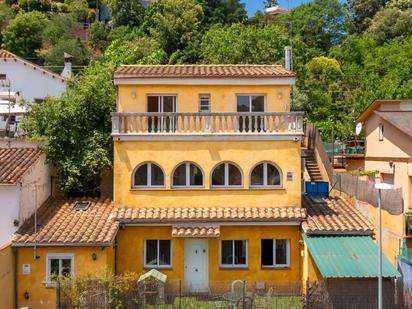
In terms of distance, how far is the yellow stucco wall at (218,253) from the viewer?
26.6m

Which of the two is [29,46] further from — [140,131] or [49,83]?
[140,131]

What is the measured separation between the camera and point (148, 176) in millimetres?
27375

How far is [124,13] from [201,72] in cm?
7779

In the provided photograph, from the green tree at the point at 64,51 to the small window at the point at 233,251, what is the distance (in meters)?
67.7

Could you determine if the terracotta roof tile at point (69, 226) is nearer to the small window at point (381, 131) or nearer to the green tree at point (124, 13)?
the small window at point (381, 131)

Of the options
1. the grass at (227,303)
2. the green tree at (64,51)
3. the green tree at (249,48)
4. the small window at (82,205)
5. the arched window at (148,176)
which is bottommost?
the grass at (227,303)

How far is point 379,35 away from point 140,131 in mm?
63247

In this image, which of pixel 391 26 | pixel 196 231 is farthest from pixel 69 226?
pixel 391 26

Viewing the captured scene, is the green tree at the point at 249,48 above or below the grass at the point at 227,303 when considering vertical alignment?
above

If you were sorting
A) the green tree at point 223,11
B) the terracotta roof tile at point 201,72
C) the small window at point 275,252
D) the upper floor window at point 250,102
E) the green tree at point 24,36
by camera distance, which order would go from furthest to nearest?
the green tree at point 223,11
the green tree at point 24,36
the upper floor window at point 250,102
the terracotta roof tile at point 201,72
the small window at point 275,252

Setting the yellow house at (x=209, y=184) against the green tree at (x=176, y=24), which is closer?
the yellow house at (x=209, y=184)

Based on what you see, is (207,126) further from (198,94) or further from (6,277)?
(6,277)

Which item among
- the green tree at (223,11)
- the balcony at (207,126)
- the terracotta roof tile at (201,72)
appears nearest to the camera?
the balcony at (207,126)

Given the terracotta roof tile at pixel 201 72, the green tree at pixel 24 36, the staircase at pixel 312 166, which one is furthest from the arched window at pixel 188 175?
the green tree at pixel 24 36
